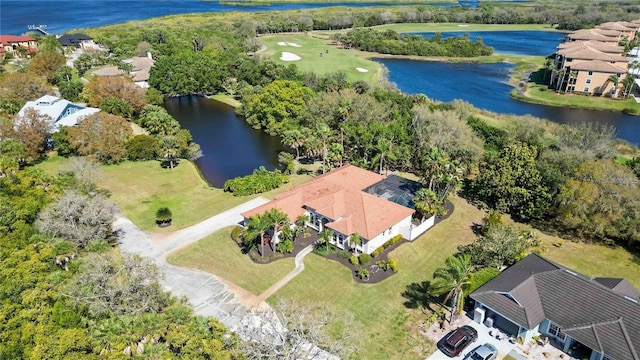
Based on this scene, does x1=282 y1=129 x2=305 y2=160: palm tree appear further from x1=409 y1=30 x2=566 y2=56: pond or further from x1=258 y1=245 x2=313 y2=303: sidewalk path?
x1=409 y1=30 x2=566 y2=56: pond

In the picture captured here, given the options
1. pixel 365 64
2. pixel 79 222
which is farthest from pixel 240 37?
pixel 79 222

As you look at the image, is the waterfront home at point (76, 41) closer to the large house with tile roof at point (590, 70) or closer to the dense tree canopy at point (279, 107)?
the dense tree canopy at point (279, 107)

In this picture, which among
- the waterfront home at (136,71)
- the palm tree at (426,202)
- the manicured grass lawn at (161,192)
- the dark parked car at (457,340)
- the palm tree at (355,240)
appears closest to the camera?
the dark parked car at (457,340)

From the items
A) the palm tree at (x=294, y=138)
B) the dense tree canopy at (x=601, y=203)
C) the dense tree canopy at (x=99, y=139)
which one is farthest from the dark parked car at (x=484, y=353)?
the dense tree canopy at (x=99, y=139)

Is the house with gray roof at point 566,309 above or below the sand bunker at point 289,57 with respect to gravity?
below

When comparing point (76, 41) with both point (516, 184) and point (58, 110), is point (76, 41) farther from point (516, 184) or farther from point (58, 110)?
point (516, 184)

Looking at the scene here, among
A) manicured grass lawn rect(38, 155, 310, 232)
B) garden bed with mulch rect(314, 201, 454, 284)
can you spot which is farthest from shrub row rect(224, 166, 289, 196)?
garden bed with mulch rect(314, 201, 454, 284)

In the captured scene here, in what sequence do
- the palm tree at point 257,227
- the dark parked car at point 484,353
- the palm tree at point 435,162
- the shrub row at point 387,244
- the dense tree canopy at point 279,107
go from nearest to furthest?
the dark parked car at point 484,353
the palm tree at point 257,227
the shrub row at point 387,244
the palm tree at point 435,162
the dense tree canopy at point 279,107

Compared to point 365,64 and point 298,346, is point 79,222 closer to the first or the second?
point 298,346
